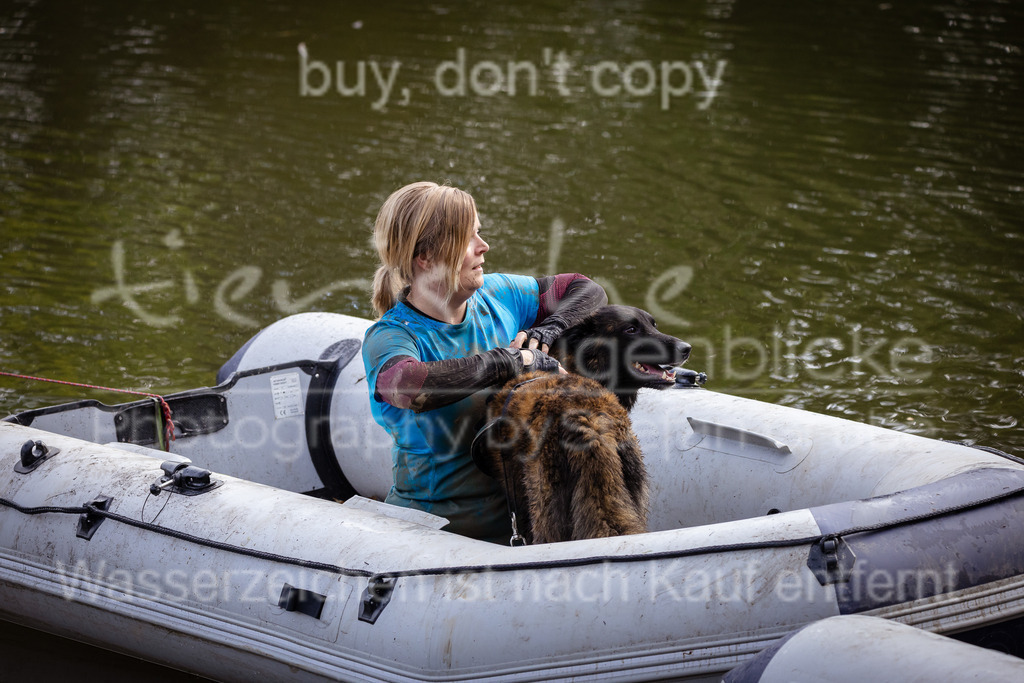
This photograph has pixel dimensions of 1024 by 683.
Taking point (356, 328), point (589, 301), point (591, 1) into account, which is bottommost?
point (356, 328)

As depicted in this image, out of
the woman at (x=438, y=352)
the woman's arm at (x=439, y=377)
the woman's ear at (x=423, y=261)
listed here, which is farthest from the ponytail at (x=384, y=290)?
the woman's arm at (x=439, y=377)

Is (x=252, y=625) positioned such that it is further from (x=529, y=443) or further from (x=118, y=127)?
(x=118, y=127)

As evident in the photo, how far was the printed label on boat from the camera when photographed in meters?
3.83

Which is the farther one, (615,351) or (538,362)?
(615,351)

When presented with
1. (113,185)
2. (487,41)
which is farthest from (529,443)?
(487,41)

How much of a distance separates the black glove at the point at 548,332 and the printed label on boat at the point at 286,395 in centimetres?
135

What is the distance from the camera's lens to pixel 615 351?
2906 millimetres

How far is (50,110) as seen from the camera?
9828mm

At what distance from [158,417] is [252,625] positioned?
1.25 meters

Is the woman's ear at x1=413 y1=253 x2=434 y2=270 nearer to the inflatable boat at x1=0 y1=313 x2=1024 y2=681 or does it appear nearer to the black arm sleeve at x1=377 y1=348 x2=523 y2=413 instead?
the black arm sleeve at x1=377 y1=348 x2=523 y2=413

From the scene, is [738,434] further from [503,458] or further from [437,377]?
[437,377]

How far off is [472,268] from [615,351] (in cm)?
54

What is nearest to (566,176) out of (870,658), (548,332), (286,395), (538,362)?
(286,395)

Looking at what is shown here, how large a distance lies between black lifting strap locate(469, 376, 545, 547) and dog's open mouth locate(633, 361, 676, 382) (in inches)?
16.3
